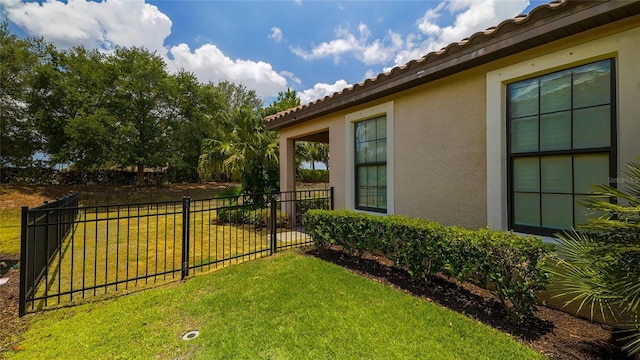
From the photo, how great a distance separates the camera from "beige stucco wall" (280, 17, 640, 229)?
8.78ft

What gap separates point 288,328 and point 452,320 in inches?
72.0

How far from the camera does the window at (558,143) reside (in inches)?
114

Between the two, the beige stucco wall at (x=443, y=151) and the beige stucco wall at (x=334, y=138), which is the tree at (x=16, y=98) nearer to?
the beige stucco wall at (x=334, y=138)

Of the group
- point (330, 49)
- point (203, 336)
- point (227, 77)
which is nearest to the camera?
point (203, 336)

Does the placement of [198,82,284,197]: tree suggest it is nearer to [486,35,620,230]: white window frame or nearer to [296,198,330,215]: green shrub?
[296,198,330,215]: green shrub

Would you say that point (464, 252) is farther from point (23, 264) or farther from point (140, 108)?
point (140, 108)

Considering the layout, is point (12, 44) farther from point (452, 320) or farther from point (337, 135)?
point (452, 320)

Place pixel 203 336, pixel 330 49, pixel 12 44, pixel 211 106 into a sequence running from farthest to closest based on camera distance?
pixel 211 106 < pixel 12 44 < pixel 330 49 < pixel 203 336

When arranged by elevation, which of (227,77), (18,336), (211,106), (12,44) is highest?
(227,77)

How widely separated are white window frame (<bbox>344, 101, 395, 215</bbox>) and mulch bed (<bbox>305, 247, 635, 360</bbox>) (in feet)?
5.20

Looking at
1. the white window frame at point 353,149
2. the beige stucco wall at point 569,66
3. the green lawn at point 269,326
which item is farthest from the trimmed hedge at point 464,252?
the white window frame at point 353,149

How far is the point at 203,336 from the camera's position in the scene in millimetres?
2770

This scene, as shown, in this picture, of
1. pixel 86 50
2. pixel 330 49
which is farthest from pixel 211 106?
pixel 330 49

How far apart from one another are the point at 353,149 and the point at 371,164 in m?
0.62
